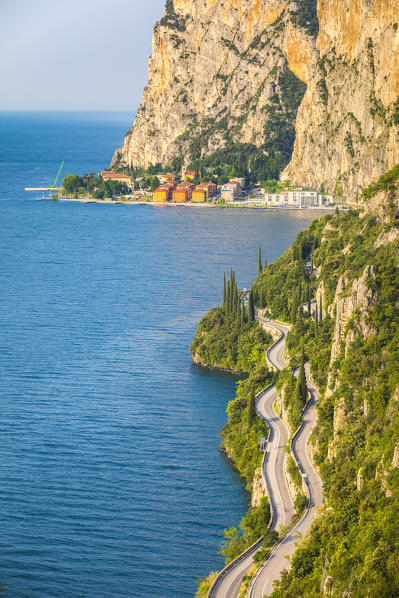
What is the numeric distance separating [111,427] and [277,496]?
13915mm

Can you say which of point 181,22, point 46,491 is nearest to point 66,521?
point 46,491

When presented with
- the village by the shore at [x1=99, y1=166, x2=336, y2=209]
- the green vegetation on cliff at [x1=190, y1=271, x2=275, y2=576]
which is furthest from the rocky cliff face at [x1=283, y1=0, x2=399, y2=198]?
the green vegetation on cliff at [x1=190, y1=271, x2=275, y2=576]

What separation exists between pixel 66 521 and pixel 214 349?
25015 mm

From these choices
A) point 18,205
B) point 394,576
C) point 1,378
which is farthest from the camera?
point 18,205

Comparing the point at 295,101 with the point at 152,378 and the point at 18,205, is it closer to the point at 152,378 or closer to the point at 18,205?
the point at 18,205

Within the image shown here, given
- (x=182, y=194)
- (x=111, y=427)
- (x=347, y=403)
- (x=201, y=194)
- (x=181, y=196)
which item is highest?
(x=201, y=194)

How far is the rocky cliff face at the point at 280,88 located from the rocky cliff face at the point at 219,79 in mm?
191

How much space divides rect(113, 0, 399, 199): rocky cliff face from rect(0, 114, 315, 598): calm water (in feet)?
122

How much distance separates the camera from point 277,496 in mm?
44875

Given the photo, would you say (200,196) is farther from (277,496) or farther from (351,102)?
(277,496)

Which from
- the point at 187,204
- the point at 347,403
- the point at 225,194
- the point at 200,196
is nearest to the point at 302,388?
the point at 347,403

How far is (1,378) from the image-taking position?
63.8 m

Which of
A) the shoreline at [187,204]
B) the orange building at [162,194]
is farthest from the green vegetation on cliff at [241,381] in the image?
the orange building at [162,194]

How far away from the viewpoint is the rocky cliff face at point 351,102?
12669 centimetres
